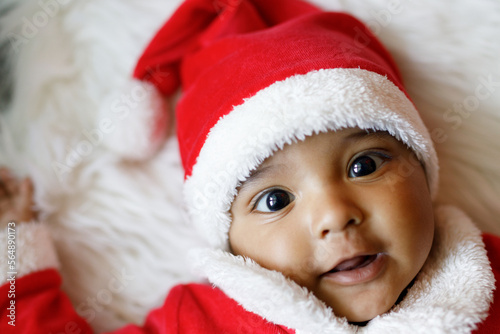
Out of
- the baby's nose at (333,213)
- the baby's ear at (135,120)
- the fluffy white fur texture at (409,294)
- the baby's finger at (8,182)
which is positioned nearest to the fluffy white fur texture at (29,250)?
the baby's finger at (8,182)

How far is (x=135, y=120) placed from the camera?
3.54 feet

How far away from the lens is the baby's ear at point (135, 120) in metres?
1.08

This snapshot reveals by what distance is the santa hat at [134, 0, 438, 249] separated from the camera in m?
0.75

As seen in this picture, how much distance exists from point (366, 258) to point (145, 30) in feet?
2.67

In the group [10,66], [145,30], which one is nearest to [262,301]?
[145,30]

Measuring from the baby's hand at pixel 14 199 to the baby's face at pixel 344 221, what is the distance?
0.59 meters

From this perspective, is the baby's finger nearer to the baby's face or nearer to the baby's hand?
the baby's hand

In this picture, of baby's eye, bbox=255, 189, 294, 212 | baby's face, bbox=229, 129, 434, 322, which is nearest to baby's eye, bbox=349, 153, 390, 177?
baby's face, bbox=229, 129, 434, 322

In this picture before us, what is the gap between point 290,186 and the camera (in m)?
0.77

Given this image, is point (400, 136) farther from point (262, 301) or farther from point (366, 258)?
point (262, 301)

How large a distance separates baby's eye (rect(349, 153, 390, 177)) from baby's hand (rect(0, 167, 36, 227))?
756 millimetres

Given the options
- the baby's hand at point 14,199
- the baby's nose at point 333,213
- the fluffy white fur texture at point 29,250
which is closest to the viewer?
the baby's nose at point 333,213

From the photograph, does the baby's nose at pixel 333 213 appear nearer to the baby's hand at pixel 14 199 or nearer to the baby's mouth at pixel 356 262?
the baby's mouth at pixel 356 262

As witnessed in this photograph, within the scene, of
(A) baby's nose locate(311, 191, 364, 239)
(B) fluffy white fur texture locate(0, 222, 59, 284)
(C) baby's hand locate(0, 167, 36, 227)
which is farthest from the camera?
(C) baby's hand locate(0, 167, 36, 227)
